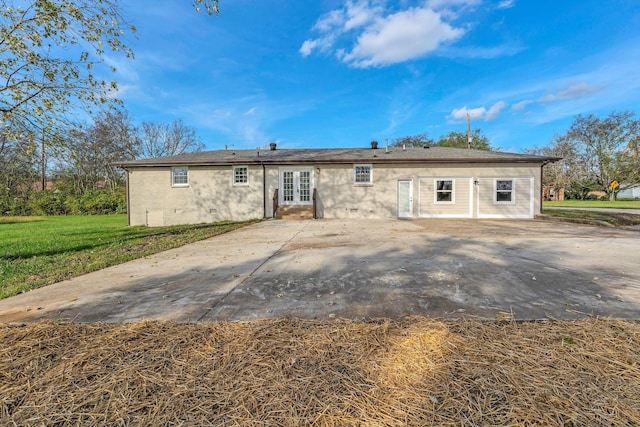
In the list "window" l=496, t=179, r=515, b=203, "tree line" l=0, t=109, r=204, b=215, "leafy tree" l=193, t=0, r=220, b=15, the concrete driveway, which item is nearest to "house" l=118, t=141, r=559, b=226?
"window" l=496, t=179, r=515, b=203

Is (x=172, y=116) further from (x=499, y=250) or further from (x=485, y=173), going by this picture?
(x=499, y=250)

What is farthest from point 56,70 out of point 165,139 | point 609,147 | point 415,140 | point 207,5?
point 609,147

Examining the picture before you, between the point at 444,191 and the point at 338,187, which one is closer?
the point at 444,191

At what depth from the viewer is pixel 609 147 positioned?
1244 inches

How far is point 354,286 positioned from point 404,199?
37.1 feet

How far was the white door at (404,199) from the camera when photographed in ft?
46.5

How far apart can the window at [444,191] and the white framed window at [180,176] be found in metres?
12.7

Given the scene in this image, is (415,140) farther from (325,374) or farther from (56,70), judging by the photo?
(325,374)

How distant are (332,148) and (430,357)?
16.9 metres

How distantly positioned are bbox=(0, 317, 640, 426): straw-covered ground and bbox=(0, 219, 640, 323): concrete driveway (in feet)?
1.28

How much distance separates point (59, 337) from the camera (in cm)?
233

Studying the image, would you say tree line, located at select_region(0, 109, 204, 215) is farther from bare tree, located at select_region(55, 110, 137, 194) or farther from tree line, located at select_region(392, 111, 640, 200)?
tree line, located at select_region(392, 111, 640, 200)

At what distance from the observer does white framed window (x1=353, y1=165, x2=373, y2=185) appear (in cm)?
1425

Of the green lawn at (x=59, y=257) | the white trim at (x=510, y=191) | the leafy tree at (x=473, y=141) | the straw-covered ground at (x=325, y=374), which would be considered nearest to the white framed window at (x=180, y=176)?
the green lawn at (x=59, y=257)
